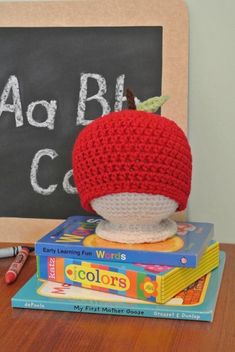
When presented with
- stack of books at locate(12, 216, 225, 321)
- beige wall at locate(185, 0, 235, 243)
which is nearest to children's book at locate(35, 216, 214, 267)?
stack of books at locate(12, 216, 225, 321)

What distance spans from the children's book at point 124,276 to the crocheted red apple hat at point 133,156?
9 cm

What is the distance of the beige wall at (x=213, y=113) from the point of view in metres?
0.85

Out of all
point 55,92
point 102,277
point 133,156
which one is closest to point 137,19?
point 55,92

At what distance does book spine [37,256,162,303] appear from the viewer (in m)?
0.64

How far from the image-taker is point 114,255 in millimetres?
671

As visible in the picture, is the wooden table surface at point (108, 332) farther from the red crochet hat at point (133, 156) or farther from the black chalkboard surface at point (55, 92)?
the black chalkboard surface at point (55, 92)

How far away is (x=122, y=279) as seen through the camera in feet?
2.16

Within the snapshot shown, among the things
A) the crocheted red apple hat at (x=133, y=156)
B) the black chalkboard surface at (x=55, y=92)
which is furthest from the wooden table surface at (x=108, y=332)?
the black chalkboard surface at (x=55, y=92)

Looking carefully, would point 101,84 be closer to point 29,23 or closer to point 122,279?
point 29,23

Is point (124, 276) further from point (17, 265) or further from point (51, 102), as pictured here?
point (51, 102)

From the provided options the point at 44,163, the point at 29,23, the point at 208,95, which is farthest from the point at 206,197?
the point at 29,23

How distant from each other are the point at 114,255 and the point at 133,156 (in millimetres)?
121

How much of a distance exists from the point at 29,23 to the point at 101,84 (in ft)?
0.49

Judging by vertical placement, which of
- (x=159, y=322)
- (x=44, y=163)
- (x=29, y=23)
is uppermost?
(x=29, y=23)
